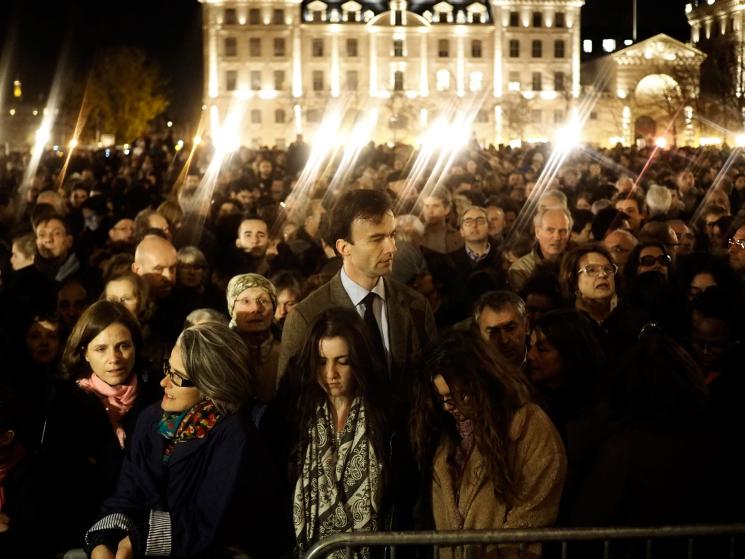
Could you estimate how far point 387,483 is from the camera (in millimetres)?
4023

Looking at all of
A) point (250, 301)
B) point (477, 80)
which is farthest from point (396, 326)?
point (477, 80)

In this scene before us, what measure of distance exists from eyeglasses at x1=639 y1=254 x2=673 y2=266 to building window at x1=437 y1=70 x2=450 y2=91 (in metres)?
76.5

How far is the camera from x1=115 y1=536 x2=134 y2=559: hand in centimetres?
374

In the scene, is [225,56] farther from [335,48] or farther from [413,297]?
[413,297]

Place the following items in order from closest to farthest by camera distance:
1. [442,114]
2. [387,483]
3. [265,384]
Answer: [387,483], [265,384], [442,114]

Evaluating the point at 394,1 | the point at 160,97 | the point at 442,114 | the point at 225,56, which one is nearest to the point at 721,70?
the point at 442,114

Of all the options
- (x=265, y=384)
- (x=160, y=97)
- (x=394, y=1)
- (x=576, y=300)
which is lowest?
(x=265, y=384)

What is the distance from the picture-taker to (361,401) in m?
4.09

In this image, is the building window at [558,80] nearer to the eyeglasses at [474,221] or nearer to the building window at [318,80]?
the building window at [318,80]

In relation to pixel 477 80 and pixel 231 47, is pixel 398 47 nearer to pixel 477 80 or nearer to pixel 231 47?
pixel 477 80

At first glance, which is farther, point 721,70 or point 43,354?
point 721,70

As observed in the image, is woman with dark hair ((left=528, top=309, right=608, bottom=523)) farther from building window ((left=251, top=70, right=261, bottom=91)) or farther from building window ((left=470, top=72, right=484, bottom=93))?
building window ((left=470, top=72, right=484, bottom=93))

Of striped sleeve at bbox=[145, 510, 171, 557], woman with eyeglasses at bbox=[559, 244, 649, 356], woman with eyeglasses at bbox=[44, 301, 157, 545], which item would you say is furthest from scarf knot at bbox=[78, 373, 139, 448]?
woman with eyeglasses at bbox=[559, 244, 649, 356]

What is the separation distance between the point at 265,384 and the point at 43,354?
55.6 inches
